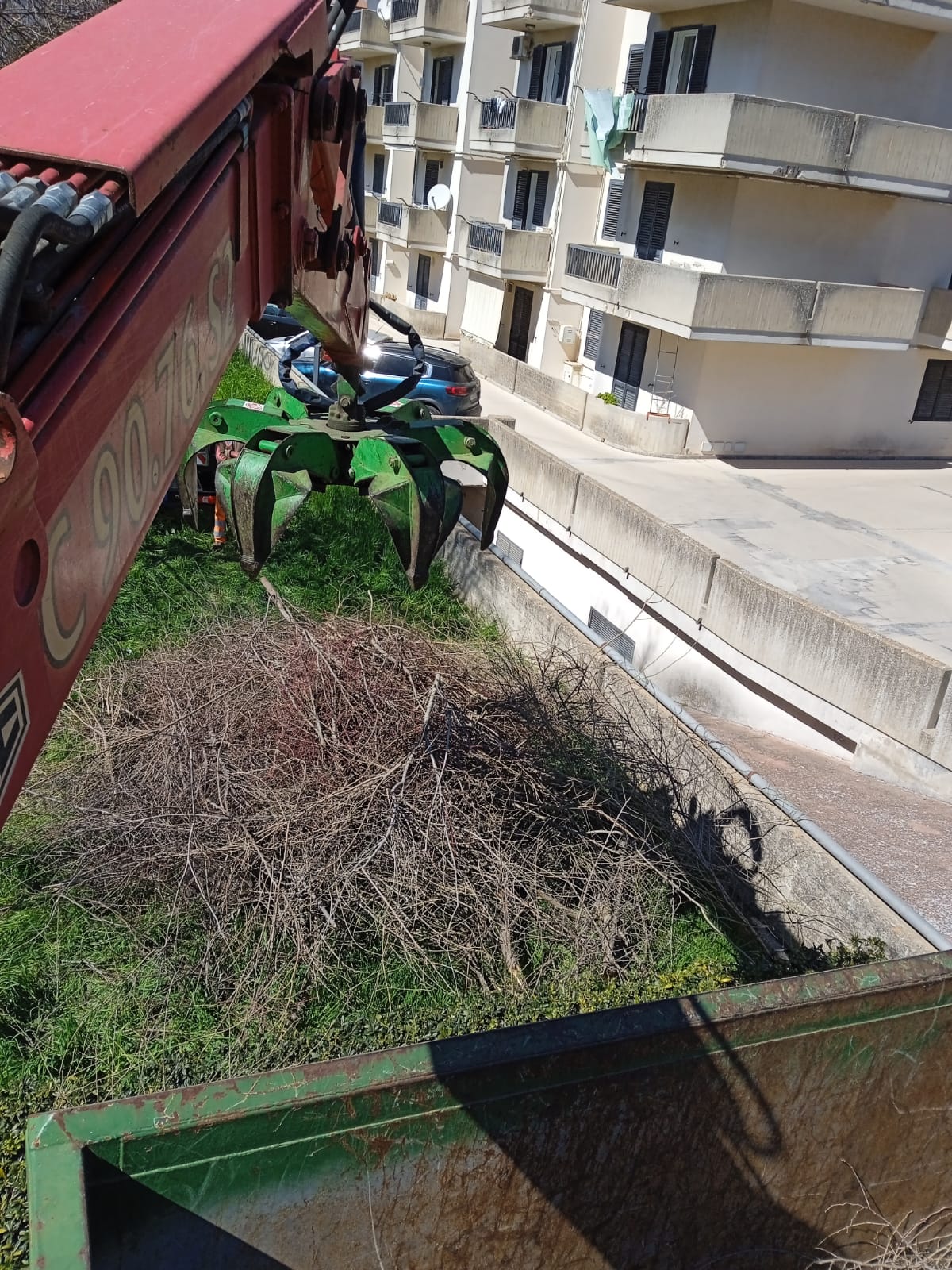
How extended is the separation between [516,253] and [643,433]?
7029mm

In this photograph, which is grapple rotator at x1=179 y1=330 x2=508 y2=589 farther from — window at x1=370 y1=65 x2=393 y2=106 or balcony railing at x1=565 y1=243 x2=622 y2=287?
window at x1=370 y1=65 x2=393 y2=106

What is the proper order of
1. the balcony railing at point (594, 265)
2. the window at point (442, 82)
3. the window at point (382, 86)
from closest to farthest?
the balcony railing at point (594, 265)
the window at point (442, 82)
the window at point (382, 86)

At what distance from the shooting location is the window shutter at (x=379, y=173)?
33.2m

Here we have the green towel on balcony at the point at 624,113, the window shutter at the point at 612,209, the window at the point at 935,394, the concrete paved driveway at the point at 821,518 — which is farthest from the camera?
the window shutter at the point at 612,209

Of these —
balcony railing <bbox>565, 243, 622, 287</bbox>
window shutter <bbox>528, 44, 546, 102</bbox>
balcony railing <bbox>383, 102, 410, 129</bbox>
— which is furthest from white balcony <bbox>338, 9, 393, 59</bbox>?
balcony railing <bbox>565, 243, 622, 287</bbox>

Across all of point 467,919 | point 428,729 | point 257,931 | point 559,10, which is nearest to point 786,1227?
point 467,919

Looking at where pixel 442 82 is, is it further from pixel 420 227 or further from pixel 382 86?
pixel 382 86

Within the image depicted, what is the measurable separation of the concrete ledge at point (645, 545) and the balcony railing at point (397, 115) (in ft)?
67.7

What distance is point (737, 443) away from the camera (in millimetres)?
20875

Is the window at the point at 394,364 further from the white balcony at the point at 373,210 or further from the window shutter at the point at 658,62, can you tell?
the white balcony at the point at 373,210

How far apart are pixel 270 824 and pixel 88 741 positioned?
5.95 feet

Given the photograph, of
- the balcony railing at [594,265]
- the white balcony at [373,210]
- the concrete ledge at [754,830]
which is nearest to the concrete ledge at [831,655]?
the concrete ledge at [754,830]

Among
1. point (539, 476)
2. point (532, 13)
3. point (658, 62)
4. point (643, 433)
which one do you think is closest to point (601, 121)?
point (658, 62)

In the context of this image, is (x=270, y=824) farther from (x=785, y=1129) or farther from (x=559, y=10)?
(x=559, y=10)
